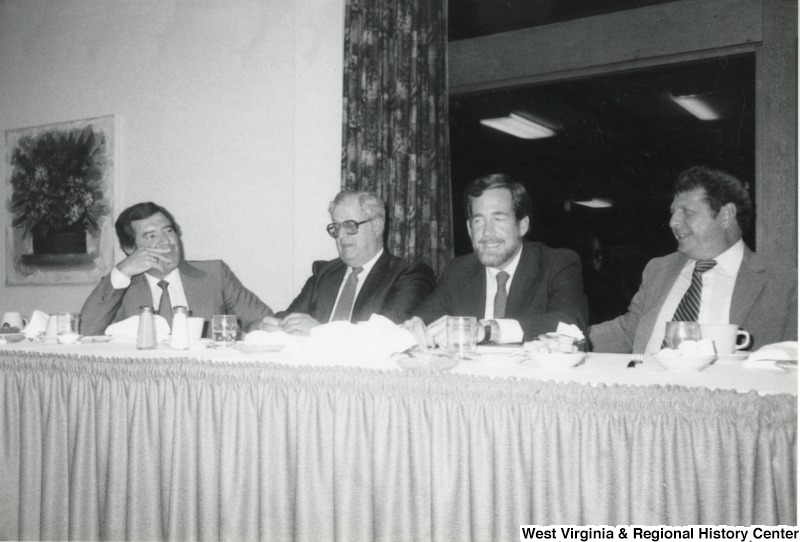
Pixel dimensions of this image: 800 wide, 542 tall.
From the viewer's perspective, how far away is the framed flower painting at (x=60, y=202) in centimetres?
383

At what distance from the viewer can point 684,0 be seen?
3.00m

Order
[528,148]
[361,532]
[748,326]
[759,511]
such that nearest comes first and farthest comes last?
[759,511], [361,532], [748,326], [528,148]

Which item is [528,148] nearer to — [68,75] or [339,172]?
[339,172]

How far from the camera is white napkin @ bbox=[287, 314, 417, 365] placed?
1.44 meters

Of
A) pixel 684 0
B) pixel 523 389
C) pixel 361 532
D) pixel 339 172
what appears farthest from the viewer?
pixel 339 172

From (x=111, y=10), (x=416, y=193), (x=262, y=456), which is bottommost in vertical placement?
(x=262, y=456)

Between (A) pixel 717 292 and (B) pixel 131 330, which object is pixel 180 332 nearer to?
(B) pixel 131 330

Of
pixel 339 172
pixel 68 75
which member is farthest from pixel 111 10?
pixel 339 172

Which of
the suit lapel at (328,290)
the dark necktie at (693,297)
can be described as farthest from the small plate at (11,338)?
the dark necktie at (693,297)

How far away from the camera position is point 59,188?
155 inches

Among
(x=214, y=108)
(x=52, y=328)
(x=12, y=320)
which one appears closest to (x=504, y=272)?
(x=52, y=328)

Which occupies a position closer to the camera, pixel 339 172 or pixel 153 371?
pixel 153 371

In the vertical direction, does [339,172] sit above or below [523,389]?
above

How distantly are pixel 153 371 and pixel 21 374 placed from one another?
460 millimetres
